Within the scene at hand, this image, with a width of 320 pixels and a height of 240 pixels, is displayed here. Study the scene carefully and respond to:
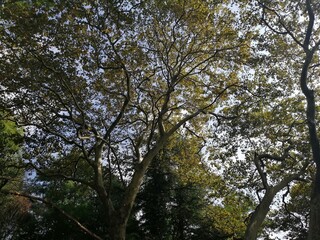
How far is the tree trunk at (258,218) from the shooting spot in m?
8.35

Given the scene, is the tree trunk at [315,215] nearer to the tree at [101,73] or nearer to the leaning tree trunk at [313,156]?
the leaning tree trunk at [313,156]

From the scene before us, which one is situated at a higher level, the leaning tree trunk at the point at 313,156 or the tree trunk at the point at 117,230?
the leaning tree trunk at the point at 313,156

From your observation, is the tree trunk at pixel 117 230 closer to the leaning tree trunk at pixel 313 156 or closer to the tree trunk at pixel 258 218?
the tree trunk at pixel 258 218

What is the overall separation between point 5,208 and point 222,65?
19.4 metres

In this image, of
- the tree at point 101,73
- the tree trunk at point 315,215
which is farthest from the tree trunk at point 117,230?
the tree trunk at point 315,215

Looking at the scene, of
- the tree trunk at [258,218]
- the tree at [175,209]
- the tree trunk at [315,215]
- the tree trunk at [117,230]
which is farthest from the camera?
the tree at [175,209]

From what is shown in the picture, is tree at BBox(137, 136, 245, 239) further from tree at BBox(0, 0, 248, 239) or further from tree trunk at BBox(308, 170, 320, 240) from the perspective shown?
tree trunk at BBox(308, 170, 320, 240)

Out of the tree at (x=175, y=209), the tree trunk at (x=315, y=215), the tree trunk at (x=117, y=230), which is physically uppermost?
the tree at (x=175, y=209)

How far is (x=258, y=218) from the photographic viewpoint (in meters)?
8.69

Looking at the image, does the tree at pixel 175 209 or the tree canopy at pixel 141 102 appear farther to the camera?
the tree at pixel 175 209

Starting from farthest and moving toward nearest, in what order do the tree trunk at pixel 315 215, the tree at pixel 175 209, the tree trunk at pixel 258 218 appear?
1. the tree at pixel 175 209
2. the tree trunk at pixel 258 218
3. the tree trunk at pixel 315 215


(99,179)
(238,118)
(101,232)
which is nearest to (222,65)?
(238,118)

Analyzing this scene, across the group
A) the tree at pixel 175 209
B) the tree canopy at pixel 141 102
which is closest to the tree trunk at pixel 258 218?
the tree canopy at pixel 141 102

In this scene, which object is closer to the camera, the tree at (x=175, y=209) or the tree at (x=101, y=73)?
the tree at (x=101, y=73)
